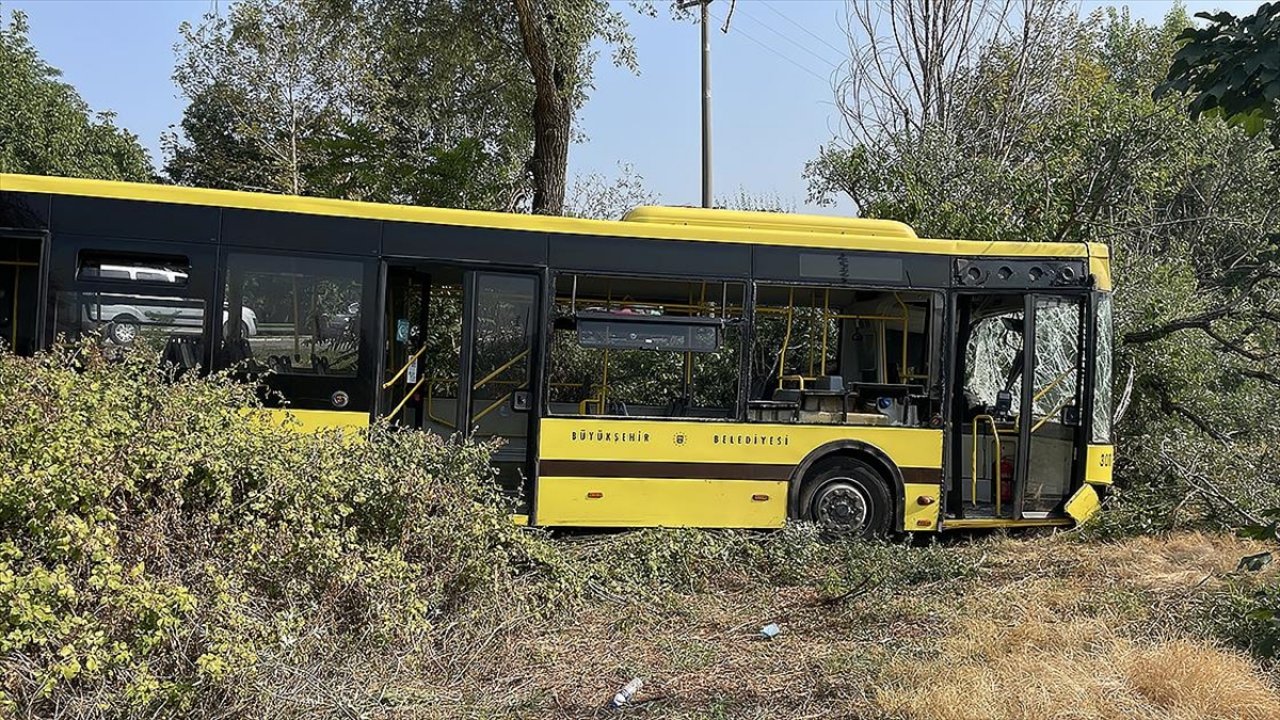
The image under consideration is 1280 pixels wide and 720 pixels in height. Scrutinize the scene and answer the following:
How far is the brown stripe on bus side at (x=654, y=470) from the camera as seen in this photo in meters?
8.79

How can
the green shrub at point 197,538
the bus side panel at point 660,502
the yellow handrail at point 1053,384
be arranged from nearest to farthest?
the green shrub at point 197,538
the bus side panel at point 660,502
the yellow handrail at point 1053,384

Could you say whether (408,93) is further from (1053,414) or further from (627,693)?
(627,693)

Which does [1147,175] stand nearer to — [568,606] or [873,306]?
[873,306]

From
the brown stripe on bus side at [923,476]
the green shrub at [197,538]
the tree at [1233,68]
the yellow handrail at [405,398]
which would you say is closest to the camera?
the green shrub at [197,538]

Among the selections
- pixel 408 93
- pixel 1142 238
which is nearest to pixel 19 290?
pixel 408 93

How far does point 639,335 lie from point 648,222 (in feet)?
3.39

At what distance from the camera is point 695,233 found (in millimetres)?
9219

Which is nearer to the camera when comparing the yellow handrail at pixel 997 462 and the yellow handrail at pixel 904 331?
the yellow handrail at pixel 904 331

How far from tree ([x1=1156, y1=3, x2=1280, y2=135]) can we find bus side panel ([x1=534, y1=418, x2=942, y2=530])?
4936mm

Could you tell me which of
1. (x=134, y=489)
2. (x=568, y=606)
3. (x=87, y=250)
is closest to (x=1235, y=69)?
(x=568, y=606)

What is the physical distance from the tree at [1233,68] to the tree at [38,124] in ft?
93.3

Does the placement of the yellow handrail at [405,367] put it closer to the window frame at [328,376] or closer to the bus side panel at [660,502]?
the window frame at [328,376]

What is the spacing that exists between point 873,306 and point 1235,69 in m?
5.34

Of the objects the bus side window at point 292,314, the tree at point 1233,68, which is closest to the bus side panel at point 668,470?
the bus side window at point 292,314
